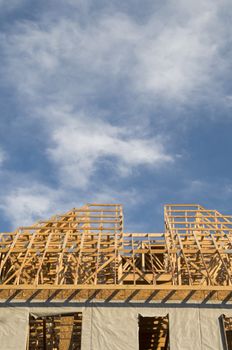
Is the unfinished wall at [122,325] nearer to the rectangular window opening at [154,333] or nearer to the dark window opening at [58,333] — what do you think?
the dark window opening at [58,333]

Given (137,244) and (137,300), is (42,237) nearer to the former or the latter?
(137,244)

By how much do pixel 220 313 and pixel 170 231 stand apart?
6.91m

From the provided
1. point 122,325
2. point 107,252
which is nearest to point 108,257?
point 107,252

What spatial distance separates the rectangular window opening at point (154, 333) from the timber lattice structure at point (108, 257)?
212cm

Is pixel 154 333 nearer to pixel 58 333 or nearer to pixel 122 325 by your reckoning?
pixel 58 333

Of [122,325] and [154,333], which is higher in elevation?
[154,333]

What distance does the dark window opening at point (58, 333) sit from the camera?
70.6 ft

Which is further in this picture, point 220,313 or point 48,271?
point 48,271

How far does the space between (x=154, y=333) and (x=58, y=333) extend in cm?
563

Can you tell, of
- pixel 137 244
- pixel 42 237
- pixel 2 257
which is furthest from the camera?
pixel 137 244

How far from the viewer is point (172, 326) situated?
17.7 meters

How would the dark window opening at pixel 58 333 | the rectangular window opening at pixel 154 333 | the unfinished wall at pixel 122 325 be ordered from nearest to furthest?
1. the unfinished wall at pixel 122 325
2. the dark window opening at pixel 58 333
3. the rectangular window opening at pixel 154 333

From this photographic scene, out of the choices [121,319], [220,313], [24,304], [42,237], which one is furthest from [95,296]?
[42,237]

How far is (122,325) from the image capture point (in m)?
17.5
